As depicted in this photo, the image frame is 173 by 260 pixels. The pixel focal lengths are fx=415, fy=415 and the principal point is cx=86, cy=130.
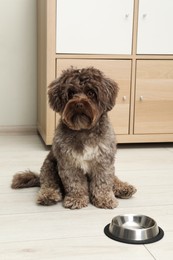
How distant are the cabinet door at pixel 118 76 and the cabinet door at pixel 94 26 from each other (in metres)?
0.06

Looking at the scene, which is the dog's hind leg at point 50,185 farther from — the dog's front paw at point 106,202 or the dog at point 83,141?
the dog's front paw at point 106,202

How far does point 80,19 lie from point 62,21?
98 millimetres

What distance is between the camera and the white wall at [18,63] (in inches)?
104

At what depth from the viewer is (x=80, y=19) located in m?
2.21

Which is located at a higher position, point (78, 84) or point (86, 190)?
point (78, 84)

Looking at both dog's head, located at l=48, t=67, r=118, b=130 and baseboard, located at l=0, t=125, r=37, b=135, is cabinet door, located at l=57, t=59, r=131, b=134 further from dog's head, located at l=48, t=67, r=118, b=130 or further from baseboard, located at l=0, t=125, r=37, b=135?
dog's head, located at l=48, t=67, r=118, b=130

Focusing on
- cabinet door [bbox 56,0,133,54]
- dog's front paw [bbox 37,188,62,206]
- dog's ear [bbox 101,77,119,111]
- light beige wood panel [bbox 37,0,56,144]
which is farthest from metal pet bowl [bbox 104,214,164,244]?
cabinet door [bbox 56,0,133,54]

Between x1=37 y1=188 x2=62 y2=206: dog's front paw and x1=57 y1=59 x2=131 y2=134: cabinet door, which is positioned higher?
x1=57 y1=59 x2=131 y2=134: cabinet door

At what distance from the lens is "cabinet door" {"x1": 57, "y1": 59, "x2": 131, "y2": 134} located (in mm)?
2260

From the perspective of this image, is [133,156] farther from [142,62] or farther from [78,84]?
[78,84]

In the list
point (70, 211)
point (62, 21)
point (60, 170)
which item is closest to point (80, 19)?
point (62, 21)

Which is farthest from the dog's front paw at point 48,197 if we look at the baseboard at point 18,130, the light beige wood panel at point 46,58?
the baseboard at point 18,130

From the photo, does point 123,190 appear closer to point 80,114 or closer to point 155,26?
point 80,114

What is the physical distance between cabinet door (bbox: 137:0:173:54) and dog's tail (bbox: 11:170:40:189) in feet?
3.27
